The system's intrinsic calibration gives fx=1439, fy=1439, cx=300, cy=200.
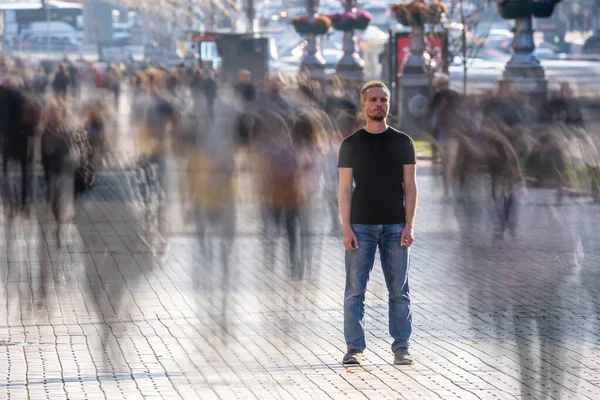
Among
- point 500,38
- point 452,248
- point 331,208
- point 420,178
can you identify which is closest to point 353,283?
point 452,248

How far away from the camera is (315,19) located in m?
44.7

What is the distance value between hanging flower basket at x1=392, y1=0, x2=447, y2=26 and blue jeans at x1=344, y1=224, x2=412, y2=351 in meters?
23.0

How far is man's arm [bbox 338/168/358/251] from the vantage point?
A: 889 cm

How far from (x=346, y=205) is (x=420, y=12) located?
2341 cm

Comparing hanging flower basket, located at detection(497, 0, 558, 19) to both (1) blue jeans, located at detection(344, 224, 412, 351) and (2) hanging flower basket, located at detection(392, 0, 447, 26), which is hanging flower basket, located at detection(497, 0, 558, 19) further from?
(1) blue jeans, located at detection(344, 224, 412, 351)

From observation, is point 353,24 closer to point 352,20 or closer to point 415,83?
point 352,20

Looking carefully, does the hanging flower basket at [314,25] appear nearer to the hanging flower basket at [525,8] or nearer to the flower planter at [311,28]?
the flower planter at [311,28]

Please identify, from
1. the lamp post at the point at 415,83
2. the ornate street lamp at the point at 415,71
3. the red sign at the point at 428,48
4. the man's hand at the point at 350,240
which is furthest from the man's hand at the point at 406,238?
the lamp post at the point at 415,83

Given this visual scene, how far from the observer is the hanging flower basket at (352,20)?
42.2m

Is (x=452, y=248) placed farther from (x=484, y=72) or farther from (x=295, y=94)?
(x=484, y=72)

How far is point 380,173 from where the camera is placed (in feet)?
29.3

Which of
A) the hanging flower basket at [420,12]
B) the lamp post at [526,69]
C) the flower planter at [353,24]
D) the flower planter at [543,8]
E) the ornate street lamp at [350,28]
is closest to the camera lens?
the flower planter at [543,8]

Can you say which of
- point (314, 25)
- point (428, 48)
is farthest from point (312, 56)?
point (428, 48)

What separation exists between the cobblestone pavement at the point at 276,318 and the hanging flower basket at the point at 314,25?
90.2ft
